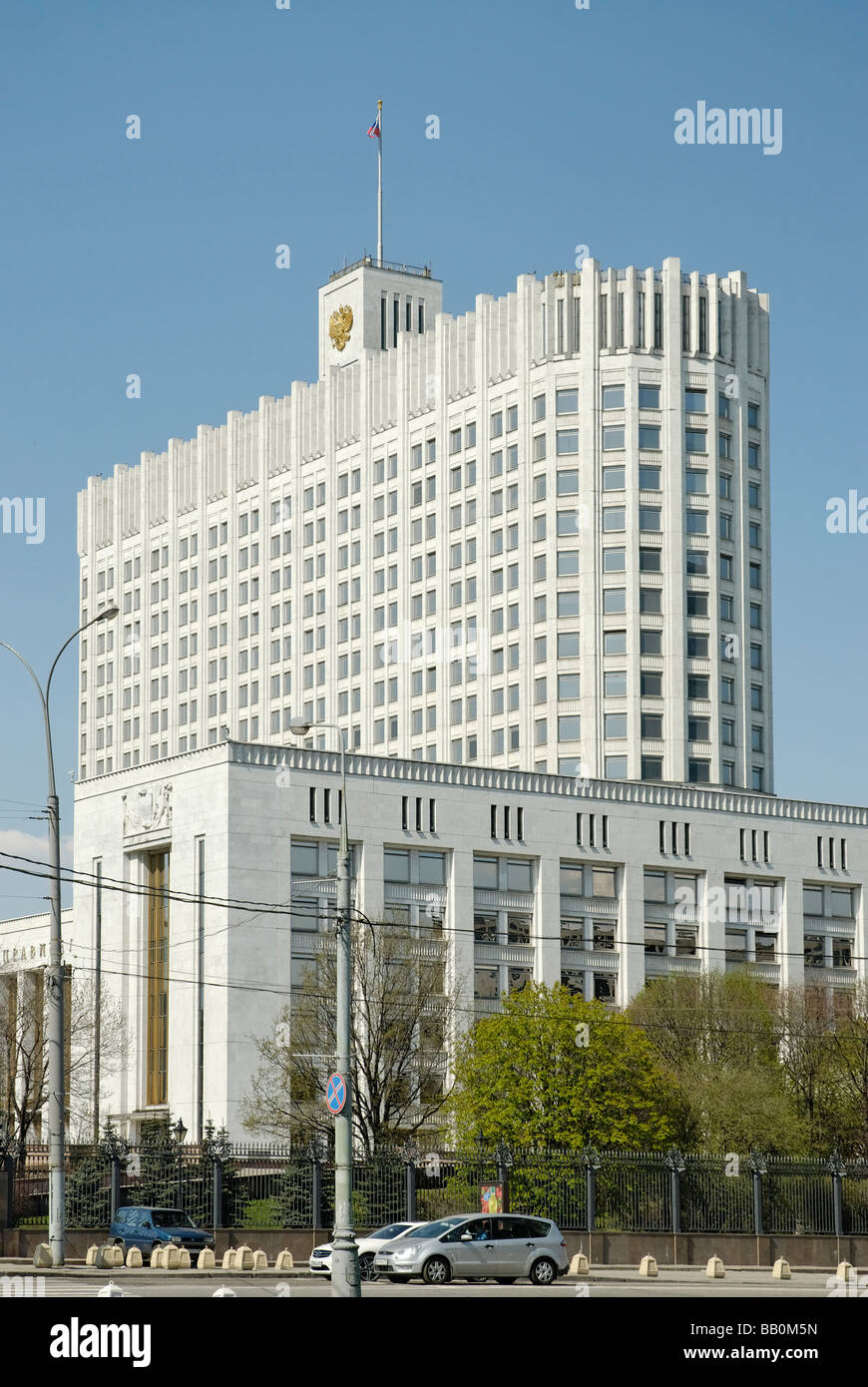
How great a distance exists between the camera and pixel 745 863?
291ft

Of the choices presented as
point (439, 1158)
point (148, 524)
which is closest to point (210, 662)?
point (148, 524)

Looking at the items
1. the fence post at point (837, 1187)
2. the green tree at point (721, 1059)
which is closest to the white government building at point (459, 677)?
the green tree at point (721, 1059)

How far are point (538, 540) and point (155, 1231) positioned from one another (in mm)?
72720

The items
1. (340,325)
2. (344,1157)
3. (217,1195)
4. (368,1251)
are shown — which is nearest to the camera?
(344,1157)

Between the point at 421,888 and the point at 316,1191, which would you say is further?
the point at 421,888

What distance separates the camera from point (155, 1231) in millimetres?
44750

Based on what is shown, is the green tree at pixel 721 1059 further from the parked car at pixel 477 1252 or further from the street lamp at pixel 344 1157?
the street lamp at pixel 344 1157

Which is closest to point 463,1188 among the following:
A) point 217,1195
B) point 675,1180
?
point 675,1180

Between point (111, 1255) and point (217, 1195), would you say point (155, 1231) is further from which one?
point (217, 1195)

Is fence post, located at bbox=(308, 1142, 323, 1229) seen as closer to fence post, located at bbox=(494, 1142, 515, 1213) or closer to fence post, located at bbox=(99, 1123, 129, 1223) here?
fence post, located at bbox=(494, 1142, 515, 1213)

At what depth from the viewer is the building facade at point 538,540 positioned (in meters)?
111

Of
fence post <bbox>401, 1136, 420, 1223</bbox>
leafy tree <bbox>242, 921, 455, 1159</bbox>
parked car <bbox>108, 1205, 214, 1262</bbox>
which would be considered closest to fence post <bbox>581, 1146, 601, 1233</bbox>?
fence post <bbox>401, 1136, 420, 1223</bbox>

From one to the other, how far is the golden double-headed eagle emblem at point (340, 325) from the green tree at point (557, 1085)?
86707 millimetres

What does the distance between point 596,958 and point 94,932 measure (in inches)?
884
